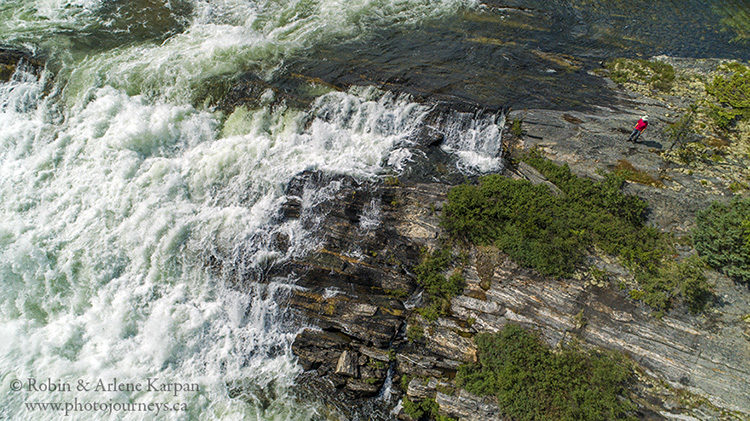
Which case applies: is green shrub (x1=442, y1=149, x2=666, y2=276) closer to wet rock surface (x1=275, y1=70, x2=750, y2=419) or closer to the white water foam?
wet rock surface (x1=275, y1=70, x2=750, y2=419)

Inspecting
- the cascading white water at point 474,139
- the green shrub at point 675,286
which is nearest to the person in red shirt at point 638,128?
the cascading white water at point 474,139

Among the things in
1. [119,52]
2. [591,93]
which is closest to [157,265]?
[119,52]

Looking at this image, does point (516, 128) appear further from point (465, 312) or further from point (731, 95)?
point (731, 95)

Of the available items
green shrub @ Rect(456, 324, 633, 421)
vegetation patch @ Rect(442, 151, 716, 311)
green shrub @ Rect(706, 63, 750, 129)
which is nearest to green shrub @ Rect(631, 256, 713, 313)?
vegetation patch @ Rect(442, 151, 716, 311)

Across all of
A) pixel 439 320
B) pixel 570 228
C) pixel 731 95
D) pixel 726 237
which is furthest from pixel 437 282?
pixel 731 95

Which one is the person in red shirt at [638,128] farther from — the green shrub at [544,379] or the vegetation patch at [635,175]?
the green shrub at [544,379]
